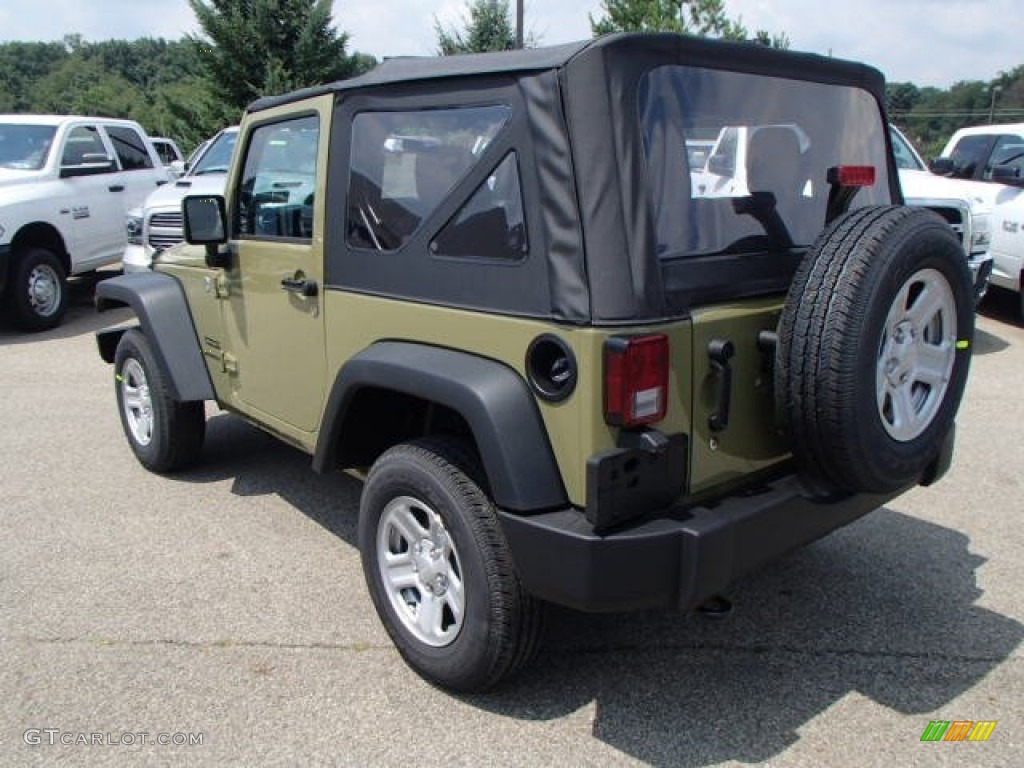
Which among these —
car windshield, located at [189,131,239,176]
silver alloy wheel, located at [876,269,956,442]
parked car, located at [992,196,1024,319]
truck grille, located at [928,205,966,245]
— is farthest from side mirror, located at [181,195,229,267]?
parked car, located at [992,196,1024,319]

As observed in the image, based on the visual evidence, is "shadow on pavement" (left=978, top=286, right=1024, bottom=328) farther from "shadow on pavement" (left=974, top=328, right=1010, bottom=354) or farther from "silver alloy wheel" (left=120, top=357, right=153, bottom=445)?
"silver alloy wheel" (left=120, top=357, right=153, bottom=445)

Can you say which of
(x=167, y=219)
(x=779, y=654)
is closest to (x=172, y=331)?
(x=779, y=654)

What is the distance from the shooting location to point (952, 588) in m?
3.49

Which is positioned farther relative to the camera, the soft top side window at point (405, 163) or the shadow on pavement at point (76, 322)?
the shadow on pavement at point (76, 322)

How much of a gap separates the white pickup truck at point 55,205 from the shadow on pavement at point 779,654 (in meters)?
6.46

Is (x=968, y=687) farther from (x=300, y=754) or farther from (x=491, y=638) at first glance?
(x=300, y=754)

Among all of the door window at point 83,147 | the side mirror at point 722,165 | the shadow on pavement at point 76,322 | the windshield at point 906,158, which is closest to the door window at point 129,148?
the door window at point 83,147

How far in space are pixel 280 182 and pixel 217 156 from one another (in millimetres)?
6191

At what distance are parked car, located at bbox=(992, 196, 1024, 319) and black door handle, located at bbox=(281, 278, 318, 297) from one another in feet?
24.3

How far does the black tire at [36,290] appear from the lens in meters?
8.60

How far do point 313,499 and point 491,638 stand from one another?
211 cm

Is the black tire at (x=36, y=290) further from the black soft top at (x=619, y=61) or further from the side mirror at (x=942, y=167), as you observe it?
the side mirror at (x=942, y=167)

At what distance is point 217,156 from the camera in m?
9.25

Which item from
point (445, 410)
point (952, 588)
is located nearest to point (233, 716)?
point (445, 410)
